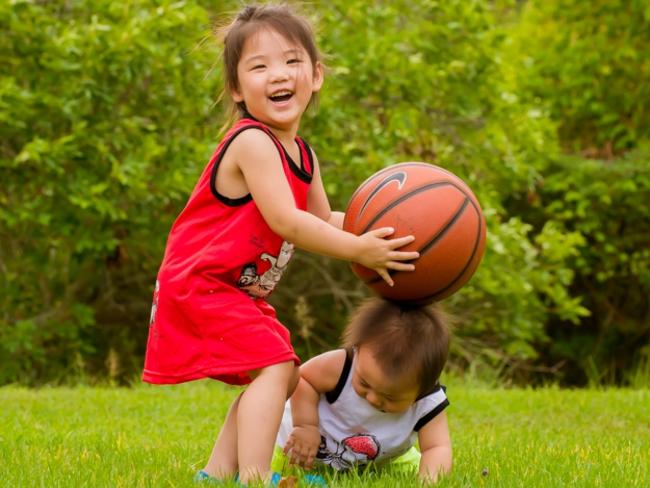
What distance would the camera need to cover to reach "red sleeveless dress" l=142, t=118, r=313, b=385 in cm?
370

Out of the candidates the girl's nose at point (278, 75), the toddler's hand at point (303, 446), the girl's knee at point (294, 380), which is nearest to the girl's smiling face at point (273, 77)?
the girl's nose at point (278, 75)

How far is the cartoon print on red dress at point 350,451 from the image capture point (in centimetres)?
412

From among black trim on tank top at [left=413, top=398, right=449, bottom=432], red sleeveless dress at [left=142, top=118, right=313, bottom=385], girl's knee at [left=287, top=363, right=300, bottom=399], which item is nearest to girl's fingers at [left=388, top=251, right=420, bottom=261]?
red sleeveless dress at [left=142, top=118, right=313, bottom=385]

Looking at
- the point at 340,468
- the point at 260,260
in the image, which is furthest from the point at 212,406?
the point at 260,260

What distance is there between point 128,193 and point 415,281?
17.8 feet

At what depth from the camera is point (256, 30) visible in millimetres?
3904

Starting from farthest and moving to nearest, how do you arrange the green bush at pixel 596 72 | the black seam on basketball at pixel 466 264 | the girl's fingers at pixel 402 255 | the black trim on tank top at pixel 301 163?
the green bush at pixel 596 72, the black trim on tank top at pixel 301 163, the black seam on basketball at pixel 466 264, the girl's fingers at pixel 402 255

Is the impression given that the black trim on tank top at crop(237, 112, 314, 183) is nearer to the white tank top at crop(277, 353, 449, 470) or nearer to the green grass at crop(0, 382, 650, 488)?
the white tank top at crop(277, 353, 449, 470)

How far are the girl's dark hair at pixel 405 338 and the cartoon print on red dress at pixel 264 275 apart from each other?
356mm

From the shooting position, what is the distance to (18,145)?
→ 29.7ft

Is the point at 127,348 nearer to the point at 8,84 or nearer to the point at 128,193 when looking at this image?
the point at 128,193

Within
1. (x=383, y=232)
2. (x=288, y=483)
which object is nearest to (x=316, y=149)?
(x=383, y=232)

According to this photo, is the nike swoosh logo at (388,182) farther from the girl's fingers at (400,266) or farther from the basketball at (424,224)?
the girl's fingers at (400,266)

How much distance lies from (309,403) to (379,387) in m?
0.35
